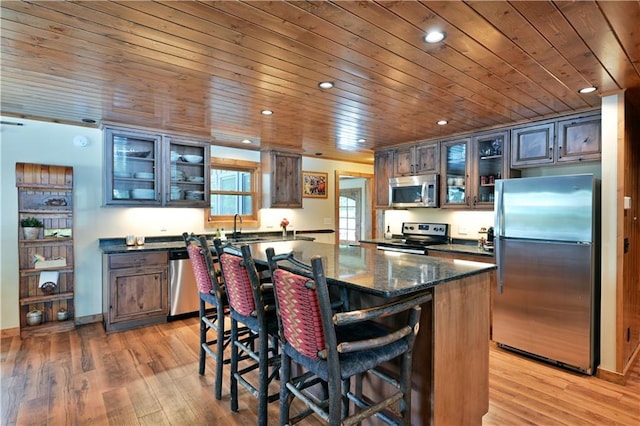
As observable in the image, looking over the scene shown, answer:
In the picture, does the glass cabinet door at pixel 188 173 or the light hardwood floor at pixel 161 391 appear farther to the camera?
the glass cabinet door at pixel 188 173

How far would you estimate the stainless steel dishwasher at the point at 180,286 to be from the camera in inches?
164

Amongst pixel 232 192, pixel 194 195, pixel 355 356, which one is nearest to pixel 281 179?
pixel 232 192

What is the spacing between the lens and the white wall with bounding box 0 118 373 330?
362 centimetres

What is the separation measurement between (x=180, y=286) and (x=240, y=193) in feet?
5.73

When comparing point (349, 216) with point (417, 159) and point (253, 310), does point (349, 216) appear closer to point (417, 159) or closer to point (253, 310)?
point (417, 159)

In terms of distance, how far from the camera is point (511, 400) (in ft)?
8.02

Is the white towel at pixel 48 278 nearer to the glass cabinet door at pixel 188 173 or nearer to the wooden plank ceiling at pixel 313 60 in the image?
the glass cabinet door at pixel 188 173

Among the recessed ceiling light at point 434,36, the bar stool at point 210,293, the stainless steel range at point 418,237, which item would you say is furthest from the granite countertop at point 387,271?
the stainless steel range at point 418,237

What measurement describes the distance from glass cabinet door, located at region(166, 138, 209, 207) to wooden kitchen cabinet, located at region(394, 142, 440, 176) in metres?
2.70

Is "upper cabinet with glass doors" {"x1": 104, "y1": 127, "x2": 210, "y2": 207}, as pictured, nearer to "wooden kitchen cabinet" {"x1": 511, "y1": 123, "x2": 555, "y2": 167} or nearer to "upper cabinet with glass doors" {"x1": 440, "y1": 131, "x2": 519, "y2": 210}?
"upper cabinet with glass doors" {"x1": 440, "y1": 131, "x2": 519, "y2": 210}

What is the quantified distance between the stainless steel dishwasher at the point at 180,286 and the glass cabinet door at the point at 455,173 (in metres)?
3.32

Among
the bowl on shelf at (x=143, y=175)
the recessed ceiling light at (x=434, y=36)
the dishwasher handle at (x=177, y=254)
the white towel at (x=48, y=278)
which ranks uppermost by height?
the recessed ceiling light at (x=434, y=36)

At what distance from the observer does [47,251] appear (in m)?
3.86

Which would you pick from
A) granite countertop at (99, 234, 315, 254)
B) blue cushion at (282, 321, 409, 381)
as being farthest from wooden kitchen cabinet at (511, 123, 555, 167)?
granite countertop at (99, 234, 315, 254)
